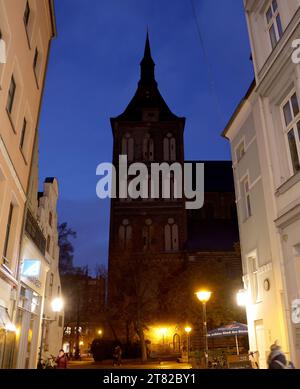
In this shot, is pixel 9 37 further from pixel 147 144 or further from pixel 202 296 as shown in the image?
pixel 147 144

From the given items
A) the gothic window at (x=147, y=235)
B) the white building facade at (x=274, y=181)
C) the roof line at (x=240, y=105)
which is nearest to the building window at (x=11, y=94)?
the white building facade at (x=274, y=181)

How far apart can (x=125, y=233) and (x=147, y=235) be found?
290 cm

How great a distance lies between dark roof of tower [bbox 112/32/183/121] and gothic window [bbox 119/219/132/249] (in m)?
15.6

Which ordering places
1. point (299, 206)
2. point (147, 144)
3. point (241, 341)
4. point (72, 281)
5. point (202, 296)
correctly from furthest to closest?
point (147, 144), point (72, 281), point (241, 341), point (202, 296), point (299, 206)

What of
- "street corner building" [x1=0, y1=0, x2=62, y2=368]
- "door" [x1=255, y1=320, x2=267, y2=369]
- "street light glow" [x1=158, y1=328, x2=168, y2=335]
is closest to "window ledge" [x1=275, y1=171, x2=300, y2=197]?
"door" [x1=255, y1=320, x2=267, y2=369]

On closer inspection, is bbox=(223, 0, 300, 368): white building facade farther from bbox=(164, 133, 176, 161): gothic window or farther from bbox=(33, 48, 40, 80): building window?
bbox=(164, 133, 176, 161): gothic window

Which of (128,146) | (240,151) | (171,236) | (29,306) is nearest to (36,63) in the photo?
(240,151)

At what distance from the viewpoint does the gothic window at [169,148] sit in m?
53.3

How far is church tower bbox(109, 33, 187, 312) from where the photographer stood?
158 ft

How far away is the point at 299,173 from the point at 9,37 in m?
8.25

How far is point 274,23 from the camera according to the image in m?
12.1

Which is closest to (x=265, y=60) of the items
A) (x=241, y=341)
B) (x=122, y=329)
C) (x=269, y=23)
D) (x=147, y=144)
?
(x=269, y=23)

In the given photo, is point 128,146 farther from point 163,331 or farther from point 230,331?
point 230,331

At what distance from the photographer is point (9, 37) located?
9734mm
